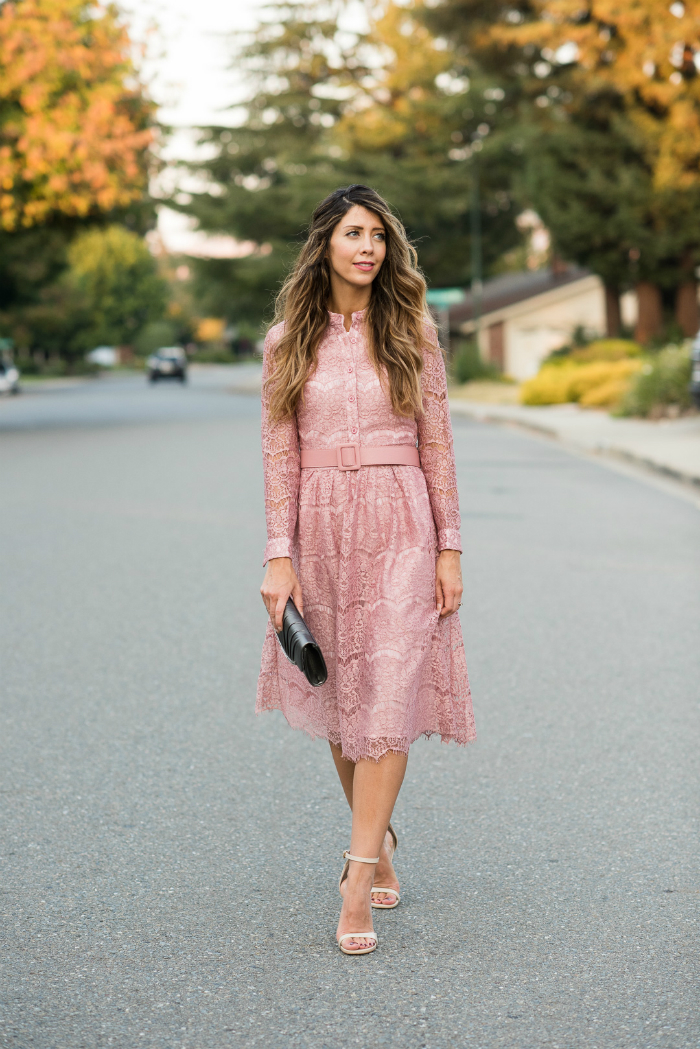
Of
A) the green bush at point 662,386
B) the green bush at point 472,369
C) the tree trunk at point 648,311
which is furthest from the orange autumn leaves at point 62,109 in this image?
the green bush at point 472,369

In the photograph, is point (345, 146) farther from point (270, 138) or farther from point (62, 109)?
point (62, 109)

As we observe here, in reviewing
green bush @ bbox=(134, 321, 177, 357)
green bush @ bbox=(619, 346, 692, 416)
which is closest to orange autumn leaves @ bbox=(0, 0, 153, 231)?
green bush @ bbox=(619, 346, 692, 416)

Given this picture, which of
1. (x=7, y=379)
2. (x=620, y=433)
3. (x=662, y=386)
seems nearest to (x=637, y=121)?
(x=662, y=386)

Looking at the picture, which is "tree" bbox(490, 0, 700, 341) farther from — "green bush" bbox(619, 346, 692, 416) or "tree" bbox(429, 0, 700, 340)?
"green bush" bbox(619, 346, 692, 416)

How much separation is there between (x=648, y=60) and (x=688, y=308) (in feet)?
30.5

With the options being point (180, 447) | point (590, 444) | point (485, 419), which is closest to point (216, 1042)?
point (590, 444)

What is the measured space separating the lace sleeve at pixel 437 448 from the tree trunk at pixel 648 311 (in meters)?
34.1

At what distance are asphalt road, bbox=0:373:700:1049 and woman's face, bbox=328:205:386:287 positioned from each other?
66.7 inches

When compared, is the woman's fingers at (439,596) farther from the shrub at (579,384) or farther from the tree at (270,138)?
the tree at (270,138)

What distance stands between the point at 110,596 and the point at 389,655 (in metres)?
5.25

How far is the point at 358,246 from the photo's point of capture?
134 inches

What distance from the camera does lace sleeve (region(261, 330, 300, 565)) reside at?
343 centimetres

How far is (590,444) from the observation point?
19016 millimetres

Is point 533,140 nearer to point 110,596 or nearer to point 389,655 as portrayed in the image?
point 110,596
